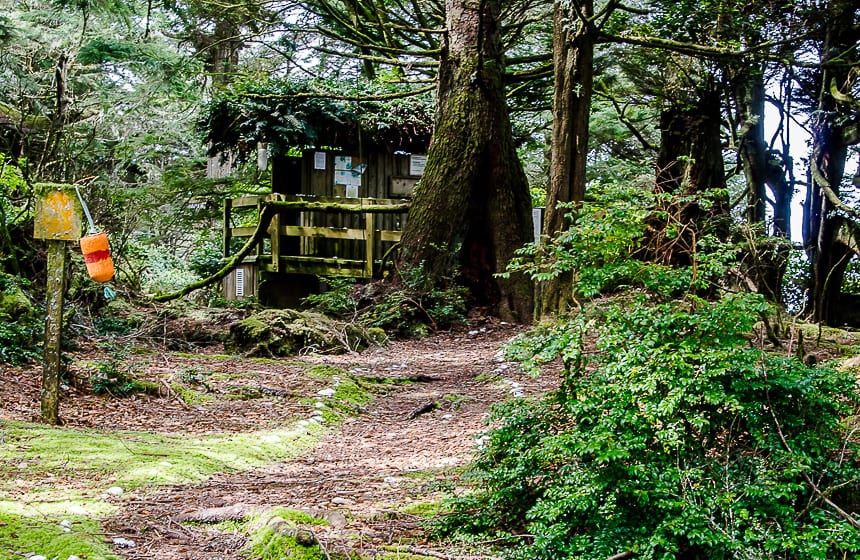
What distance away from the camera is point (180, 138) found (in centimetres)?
2086

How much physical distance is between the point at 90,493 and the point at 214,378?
371 centimetres

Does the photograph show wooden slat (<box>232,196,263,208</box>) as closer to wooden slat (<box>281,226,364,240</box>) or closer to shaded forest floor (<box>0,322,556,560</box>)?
Result: wooden slat (<box>281,226,364,240</box>)

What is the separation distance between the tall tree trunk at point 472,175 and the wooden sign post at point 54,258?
6644 mm

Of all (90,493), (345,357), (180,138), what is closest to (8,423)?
(90,493)

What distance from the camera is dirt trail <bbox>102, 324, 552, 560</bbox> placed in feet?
11.6

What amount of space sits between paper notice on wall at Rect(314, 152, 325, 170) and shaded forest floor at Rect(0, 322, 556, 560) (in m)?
6.35

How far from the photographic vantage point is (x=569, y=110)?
8.96 meters

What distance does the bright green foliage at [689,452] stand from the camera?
2.97 m

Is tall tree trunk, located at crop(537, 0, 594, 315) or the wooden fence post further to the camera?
tall tree trunk, located at crop(537, 0, 594, 315)

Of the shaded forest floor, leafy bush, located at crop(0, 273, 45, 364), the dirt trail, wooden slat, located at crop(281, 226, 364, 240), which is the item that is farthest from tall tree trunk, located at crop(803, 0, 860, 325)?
leafy bush, located at crop(0, 273, 45, 364)

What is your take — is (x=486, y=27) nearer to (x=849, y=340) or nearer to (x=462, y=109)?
(x=462, y=109)

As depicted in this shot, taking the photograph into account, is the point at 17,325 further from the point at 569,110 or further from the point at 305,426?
the point at 569,110

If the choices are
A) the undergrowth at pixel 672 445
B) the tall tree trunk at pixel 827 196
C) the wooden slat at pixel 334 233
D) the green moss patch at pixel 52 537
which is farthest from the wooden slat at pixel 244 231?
the undergrowth at pixel 672 445

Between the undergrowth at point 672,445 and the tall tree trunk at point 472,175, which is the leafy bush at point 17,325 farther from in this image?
Answer: the undergrowth at point 672,445
